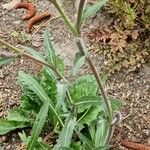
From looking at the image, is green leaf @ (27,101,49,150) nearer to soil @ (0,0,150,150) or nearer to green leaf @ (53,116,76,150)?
green leaf @ (53,116,76,150)

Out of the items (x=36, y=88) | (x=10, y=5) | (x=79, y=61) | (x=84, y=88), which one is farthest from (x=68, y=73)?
(x=79, y=61)

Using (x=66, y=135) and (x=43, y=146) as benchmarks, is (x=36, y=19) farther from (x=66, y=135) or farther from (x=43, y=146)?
(x=66, y=135)

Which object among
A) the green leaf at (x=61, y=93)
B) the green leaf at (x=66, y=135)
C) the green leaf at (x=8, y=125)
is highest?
the green leaf at (x=61, y=93)

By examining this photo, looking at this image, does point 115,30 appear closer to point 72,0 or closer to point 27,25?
point 72,0

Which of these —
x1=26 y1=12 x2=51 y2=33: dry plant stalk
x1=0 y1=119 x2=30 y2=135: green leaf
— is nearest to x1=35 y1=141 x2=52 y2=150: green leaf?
x1=0 y1=119 x2=30 y2=135: green leaf

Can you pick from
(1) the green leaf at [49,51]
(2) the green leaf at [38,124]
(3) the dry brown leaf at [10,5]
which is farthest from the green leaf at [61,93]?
(3) the dry brown leaf at [10,5]

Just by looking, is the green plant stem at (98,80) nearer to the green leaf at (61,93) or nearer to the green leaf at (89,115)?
the green leaf at (61,93)
